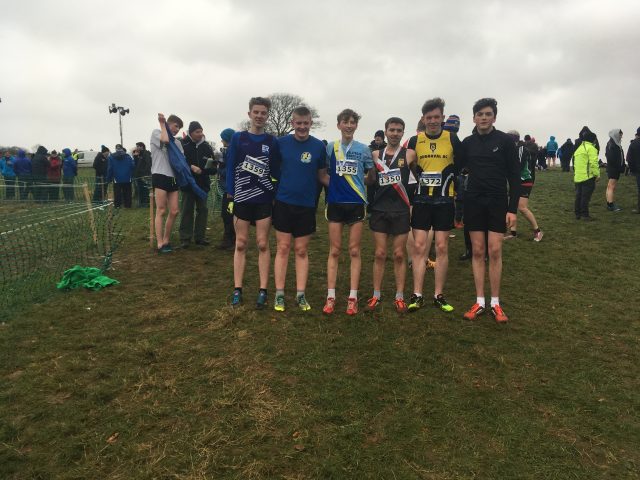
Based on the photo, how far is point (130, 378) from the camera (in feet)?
10.1

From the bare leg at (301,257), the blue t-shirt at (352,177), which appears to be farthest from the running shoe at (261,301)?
the blue t-shirt at (352,177)

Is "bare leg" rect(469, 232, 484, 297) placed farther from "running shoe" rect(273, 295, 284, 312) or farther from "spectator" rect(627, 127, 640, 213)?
"spectator" rect(627, 127, 640, 213)

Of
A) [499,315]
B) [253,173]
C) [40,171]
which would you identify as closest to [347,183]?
[253,173]

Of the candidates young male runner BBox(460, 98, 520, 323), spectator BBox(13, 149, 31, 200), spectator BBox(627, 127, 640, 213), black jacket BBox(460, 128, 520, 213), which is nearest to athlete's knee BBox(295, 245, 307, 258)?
young male runner BBox(460, 98, 520, 323)

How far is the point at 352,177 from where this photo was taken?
13.8 feet

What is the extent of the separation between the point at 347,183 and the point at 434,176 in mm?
921

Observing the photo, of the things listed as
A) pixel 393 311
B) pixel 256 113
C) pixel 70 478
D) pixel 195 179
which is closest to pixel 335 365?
pixel 393 311

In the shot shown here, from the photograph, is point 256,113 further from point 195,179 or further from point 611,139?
point 611,139

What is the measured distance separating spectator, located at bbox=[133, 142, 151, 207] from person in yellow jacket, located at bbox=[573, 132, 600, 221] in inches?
465

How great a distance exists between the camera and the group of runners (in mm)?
4168

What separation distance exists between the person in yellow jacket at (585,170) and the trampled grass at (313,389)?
5245mm

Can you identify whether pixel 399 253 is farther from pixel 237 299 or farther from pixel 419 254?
pixel 237 299

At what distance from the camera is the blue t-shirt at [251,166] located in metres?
4.21

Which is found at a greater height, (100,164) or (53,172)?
(100,164)
